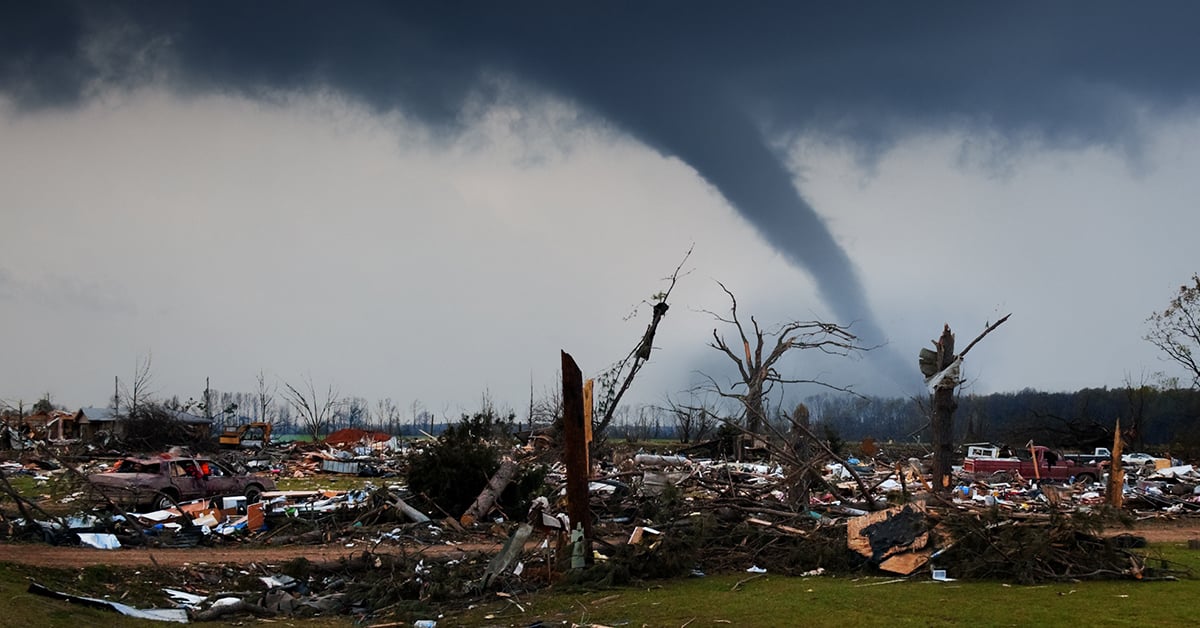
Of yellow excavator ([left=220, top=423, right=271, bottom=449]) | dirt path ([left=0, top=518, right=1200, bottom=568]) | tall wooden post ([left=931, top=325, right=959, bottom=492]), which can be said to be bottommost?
dirt path ([left=0, top=518, right=1200, bottom=568])

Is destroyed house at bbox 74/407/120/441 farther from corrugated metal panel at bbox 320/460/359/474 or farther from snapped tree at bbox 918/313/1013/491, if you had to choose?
snapped tree at bbox 918/313/1013/491

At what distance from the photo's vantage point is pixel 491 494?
64.6 ft

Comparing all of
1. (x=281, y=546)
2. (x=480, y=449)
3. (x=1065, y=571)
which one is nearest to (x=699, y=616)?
(x=1065, y=571)

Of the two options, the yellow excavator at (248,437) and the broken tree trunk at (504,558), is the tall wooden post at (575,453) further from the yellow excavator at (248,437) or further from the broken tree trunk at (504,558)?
the yellow excavator at (248,437)

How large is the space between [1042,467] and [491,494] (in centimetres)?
1883

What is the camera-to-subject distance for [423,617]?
437 inches

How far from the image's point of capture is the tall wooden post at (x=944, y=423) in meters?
18.6

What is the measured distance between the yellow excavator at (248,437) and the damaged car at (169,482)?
2611 cm

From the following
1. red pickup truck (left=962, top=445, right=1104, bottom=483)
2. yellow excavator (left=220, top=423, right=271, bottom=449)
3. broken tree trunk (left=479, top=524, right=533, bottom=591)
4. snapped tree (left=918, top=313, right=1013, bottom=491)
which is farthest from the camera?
yellow excavator (left=220, top=423, right=271, bottom=449)

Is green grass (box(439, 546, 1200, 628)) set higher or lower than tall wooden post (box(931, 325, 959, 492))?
lower

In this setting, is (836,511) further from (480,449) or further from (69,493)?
(69,493)

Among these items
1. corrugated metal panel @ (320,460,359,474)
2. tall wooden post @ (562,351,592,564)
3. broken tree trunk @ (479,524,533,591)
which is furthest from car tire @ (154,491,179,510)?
corrugated metal panel @ (320,460,359,474)

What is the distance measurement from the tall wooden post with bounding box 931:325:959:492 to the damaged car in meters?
14.8

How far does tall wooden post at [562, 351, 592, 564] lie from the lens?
1323cm
